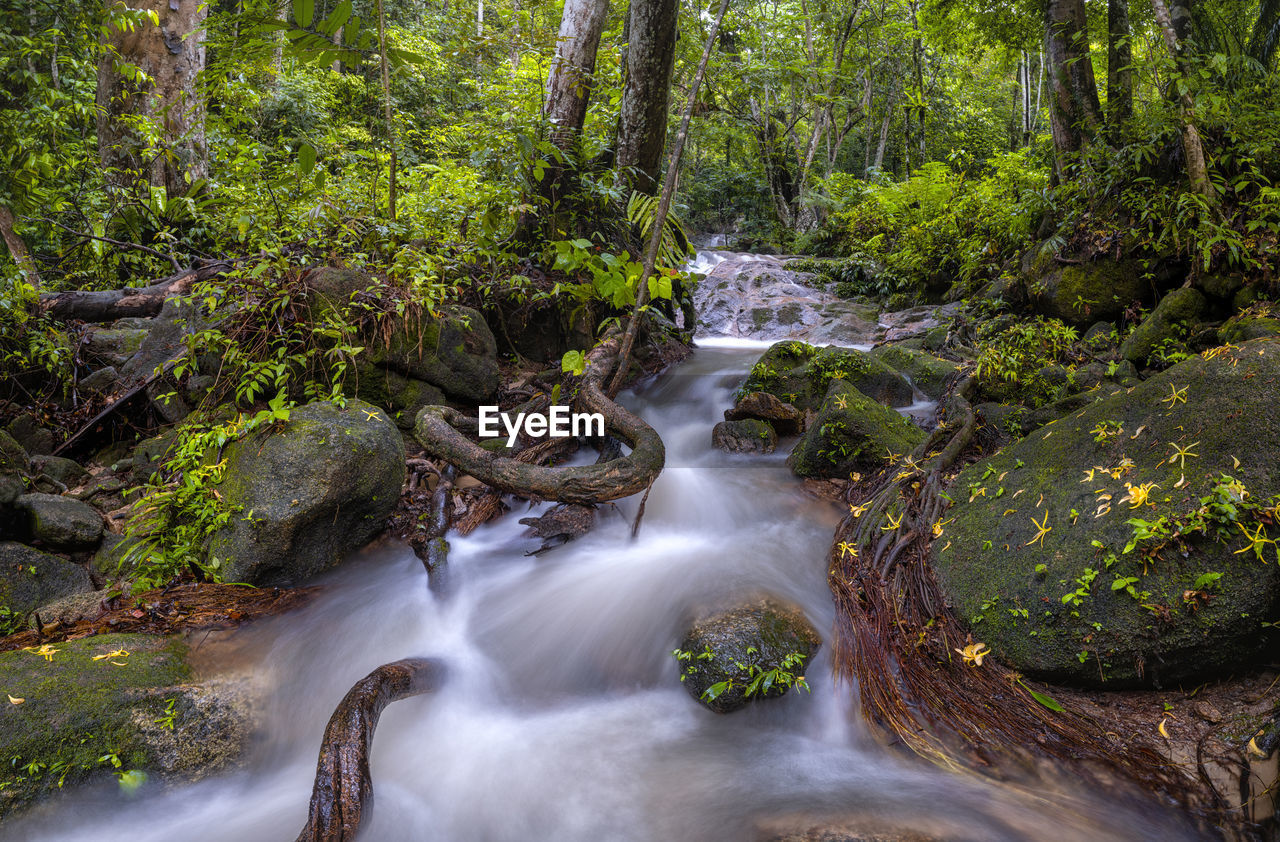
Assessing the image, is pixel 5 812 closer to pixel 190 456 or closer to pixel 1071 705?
pixel 190 456

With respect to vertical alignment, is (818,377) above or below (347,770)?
above

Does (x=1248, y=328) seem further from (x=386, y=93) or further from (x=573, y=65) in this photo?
(x=386, y=93)

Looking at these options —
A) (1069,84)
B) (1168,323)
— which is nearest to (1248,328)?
(1168,323)

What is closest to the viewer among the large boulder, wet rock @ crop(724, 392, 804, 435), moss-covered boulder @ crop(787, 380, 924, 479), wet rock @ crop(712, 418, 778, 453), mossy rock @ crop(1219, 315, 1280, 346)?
the large boulder

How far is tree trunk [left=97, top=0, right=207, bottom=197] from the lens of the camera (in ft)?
21.8

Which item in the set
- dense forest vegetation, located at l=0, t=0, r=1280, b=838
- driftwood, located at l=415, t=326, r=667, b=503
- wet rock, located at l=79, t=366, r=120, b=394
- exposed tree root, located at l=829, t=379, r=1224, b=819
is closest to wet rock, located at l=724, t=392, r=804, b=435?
dense forest vegetation, located at l=0, t=0, r=1280, b=838

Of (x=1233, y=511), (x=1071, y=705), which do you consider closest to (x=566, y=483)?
(x=1071, y=705)

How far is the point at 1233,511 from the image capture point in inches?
90.8

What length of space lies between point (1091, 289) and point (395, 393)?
6754 millimetres

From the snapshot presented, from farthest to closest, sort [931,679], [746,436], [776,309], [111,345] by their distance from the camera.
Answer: [776,309]
[746,436]
[111,345]
[931,679]

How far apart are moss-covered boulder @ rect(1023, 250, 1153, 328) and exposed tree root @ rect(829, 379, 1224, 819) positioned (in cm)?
362

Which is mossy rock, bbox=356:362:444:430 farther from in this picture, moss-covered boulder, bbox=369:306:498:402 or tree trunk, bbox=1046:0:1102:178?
tree trunk, bbox=1046:0:1102:178

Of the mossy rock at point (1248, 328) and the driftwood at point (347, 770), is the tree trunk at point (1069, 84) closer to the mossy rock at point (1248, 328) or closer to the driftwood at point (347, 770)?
the mossy rock at point (1248, 328)

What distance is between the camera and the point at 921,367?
6.20m
